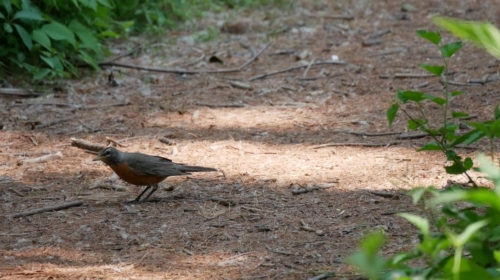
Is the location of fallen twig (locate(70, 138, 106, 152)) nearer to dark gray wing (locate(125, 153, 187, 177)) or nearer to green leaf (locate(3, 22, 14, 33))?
dark gray wing (locate(125, 153, 187, 177))

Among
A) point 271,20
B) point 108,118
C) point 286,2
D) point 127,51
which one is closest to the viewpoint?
point 108,118

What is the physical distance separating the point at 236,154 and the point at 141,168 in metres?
1.12

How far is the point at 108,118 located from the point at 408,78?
309 cm

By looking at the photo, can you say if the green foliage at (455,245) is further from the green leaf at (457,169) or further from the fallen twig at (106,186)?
the fallen twig at (106,186)

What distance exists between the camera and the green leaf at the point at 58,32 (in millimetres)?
7145

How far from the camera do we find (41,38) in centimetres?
707

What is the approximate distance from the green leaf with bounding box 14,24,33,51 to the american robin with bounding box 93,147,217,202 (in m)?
2.62

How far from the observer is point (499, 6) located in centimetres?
1018

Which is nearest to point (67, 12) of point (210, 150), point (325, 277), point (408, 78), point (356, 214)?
point (210, 150)

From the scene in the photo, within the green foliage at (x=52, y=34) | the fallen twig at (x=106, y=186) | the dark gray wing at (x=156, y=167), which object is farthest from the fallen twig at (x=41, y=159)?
the green foliage at (x=52, y=34)

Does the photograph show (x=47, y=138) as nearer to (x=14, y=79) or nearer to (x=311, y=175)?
(x=14, y=79)

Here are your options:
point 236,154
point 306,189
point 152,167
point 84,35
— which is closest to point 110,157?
point 152,167

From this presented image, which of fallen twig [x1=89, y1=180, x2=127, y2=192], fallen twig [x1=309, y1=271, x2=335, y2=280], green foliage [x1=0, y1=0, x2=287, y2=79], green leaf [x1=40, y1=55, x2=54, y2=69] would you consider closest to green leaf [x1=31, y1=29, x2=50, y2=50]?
green foliage [x1=0, y1=0, x2=287, y2=79]

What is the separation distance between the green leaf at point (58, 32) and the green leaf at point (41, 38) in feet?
0.18
